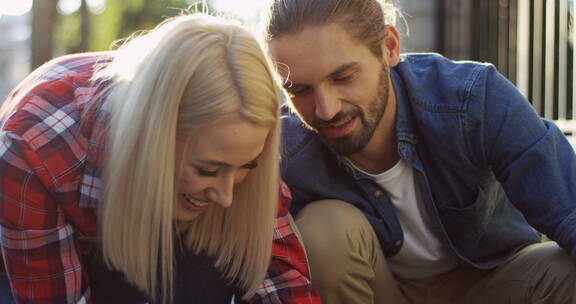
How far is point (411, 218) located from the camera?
2330mm

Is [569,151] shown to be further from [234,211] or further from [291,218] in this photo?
[234,211]

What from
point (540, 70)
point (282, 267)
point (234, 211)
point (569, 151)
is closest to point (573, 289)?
point (569, 151)

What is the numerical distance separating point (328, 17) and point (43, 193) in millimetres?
961

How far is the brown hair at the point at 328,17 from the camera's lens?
2.19 metres

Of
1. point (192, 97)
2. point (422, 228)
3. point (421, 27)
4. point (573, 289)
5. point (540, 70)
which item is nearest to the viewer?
point (192, 97)

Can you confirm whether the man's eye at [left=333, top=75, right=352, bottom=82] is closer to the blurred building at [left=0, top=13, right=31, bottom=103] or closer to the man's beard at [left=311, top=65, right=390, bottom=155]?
the man's beard at [left=311, top=65, right=390, bottom=155]

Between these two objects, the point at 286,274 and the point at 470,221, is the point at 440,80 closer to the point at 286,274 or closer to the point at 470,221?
the point at 470,221

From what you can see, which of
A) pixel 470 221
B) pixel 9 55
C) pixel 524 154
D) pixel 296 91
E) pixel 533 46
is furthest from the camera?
pixel 9 55

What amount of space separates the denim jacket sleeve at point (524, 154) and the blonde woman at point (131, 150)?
637 millimetres

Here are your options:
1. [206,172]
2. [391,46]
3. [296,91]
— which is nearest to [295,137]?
[296,91]

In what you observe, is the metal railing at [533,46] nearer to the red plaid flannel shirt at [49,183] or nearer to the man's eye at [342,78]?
the man's eye at [342,78]

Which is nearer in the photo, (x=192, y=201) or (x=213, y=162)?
(x=213, y=162)

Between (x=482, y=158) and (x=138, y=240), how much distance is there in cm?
102

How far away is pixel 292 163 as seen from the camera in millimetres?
2402
